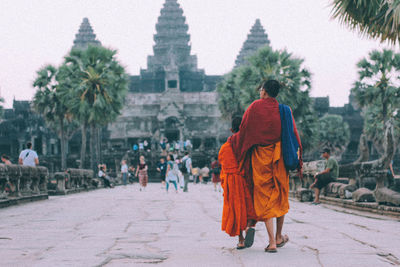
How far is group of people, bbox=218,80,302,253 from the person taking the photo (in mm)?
6148

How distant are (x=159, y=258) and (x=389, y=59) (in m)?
37.9

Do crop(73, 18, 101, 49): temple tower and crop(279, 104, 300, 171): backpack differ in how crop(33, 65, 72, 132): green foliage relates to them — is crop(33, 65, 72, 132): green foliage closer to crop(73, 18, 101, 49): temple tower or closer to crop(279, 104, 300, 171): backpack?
crop(279, 104, 300, 171): backpack

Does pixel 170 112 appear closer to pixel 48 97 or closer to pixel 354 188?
pixel 48 97

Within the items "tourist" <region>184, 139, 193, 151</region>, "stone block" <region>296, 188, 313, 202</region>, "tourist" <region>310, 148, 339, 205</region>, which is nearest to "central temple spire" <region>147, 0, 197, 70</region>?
"tourist" <region>184, 139, 193, 151</region>

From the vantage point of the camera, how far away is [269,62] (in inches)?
1571

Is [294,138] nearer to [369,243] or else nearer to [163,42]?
[369,243]

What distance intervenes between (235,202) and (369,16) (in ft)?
21.3

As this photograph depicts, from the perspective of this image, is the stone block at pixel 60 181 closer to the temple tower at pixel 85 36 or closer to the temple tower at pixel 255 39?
the temple tower at pixel 85 36

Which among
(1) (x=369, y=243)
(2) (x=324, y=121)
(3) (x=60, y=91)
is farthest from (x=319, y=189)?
(2) (x=324, y=121)

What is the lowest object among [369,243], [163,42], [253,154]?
[369,243]

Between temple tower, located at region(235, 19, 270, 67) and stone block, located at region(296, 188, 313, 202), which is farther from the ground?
temple tower, located at region(235, 19, 270, 67)

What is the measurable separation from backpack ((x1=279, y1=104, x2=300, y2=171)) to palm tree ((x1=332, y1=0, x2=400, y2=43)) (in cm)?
529

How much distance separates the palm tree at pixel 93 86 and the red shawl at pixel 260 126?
2804cm

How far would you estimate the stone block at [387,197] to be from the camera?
10898mm
